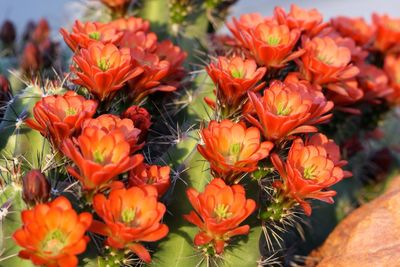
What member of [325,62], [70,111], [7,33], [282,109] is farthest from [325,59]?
[7,33]

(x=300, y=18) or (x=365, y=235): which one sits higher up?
(x=300, y=18)

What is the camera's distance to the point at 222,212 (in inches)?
55.5

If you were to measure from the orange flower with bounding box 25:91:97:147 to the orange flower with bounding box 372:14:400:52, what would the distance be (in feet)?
4.04

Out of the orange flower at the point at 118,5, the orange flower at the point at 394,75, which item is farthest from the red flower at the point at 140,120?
the orange flower at the point at 394,75

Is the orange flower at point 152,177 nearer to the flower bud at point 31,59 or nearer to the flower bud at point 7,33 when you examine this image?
the flower bud at point 31,59

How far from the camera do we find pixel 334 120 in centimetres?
219

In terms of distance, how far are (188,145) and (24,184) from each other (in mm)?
437

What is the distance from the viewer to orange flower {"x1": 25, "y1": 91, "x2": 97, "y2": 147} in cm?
143

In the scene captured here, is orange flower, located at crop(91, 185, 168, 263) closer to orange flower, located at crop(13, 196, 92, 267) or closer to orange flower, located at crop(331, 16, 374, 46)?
orange flower, located at crop(13, 196, 92, 267)

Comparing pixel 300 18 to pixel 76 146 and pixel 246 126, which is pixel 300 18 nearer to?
pixel 246 126

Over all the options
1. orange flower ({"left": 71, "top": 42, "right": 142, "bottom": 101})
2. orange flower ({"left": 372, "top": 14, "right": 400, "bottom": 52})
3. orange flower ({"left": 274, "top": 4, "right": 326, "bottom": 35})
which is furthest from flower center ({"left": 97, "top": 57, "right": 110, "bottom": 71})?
orange flower ({"left": 372, "top": 14, "right": 400, "bottom": 52})

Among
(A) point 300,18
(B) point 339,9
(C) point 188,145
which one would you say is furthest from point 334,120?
(B) point 339,9

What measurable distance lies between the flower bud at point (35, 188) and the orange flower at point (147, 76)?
0.46m

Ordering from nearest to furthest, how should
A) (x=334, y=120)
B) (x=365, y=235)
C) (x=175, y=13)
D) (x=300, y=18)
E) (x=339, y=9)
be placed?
(x=365, y=235)
(x=300, y=18)
(x=334, y=120)
(x=175, y=13)
(x=339, y=9)
